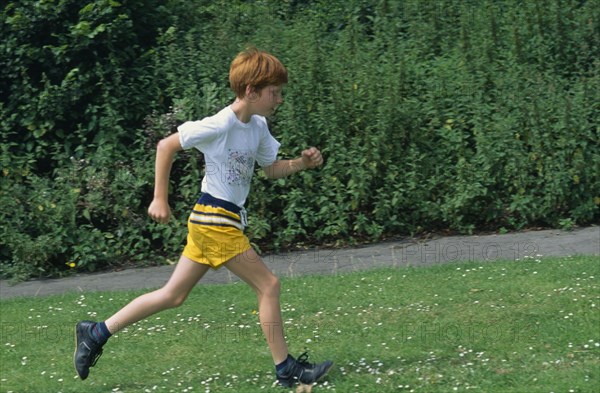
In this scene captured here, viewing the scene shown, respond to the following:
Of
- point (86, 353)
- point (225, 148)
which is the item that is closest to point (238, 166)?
point (225, 148)

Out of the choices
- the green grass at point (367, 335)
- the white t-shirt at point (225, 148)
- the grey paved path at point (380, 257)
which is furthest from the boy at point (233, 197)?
the grey paved path at point (380, 257)

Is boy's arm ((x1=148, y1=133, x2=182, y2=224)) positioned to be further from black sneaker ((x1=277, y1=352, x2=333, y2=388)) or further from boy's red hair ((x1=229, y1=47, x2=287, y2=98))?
black sneaker ((x1=277, y1=352, x2=333, y2=388))

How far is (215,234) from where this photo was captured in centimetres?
534

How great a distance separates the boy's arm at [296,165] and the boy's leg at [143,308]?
70 cm

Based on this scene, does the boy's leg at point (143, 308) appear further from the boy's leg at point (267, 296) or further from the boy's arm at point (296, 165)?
the boy's arm at point (296, 165)

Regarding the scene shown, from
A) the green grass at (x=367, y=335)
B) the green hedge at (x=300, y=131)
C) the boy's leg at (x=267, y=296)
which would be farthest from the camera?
the green hedge at (x=300, y=131)

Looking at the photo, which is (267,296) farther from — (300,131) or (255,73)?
(300,131)

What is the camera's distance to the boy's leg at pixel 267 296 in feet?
17.6

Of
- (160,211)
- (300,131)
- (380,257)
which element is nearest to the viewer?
(160,211)

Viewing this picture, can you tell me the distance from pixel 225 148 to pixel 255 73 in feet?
1.41

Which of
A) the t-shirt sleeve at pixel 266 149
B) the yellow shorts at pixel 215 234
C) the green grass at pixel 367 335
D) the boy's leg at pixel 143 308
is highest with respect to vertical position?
the t-shirt sleeve at pixel 266 149

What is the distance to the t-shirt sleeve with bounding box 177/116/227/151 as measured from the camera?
17.1ft

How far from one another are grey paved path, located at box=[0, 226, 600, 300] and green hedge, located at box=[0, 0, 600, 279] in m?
0.25

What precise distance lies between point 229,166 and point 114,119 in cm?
477
